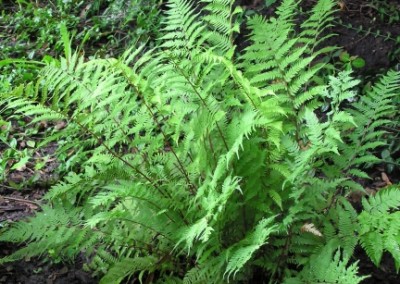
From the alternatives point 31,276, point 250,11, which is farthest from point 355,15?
point 31,276

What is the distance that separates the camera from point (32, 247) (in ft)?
8.82

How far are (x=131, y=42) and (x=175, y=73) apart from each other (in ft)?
7.41

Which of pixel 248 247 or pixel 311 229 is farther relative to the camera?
pixel 311 229

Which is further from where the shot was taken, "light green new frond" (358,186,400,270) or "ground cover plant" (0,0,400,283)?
"ground cover plant" (0,0,400,283)

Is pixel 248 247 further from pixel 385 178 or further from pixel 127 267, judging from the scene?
pixel 385 178

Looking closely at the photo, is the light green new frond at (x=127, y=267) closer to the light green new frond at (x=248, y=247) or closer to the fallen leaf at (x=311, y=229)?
the light green new frond at (x=248, y=247)

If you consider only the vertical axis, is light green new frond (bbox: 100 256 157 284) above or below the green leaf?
below

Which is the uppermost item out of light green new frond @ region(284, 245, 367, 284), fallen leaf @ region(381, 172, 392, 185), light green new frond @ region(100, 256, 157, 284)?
light green new frond @ region(284, 245, 367, 284)

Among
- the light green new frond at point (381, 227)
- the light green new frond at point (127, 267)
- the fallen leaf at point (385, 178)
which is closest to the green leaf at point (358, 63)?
the fallen leaf at point (385, 178)

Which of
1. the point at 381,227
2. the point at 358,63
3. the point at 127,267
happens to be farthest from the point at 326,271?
the point at 358,63

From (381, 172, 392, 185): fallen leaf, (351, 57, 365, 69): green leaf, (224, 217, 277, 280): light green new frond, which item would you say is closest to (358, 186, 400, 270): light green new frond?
(224, 217, 277, 280): light green new frond

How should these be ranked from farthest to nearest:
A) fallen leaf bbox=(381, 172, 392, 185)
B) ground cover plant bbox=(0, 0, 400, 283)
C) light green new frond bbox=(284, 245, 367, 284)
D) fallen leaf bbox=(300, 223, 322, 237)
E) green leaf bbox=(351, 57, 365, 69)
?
green leaf bbox=(351, 57, 365, 69) < fallen leaf bbox=(381, 172, 392, 185) < fallen leaf bbox=(300, 223, 322, 237) < ground cover plant bbox=(0, 0, 400, 283) < light green new frond bbox=(284, 245, 367, 284)

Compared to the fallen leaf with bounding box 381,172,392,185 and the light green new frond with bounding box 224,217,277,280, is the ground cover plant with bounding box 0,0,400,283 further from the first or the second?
the fallen leaf with bounding box 381,172,392,185

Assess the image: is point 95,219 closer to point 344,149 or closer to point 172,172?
point 172,172
